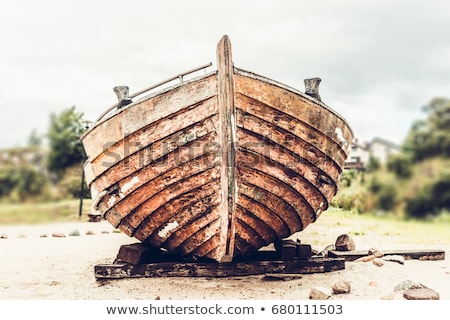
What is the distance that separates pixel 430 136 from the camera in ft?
16.1

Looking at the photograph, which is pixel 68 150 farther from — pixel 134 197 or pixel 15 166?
pixel 134 197

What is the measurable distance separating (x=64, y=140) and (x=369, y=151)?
19.2 ft

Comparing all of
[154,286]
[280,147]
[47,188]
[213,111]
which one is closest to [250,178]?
[280,147]

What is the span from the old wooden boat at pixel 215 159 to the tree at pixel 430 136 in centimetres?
131

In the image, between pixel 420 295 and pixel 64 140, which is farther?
pixel 64 140

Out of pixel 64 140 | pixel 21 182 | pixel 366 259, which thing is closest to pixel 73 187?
pixel 64 140

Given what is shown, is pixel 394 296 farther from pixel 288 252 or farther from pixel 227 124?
pixel 227 124

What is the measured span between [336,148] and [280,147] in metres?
0.72

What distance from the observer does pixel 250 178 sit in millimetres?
3438

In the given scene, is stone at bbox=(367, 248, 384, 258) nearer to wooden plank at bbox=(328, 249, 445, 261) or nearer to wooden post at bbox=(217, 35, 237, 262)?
wooden plank at bbox=(328, 249, 445, 261)

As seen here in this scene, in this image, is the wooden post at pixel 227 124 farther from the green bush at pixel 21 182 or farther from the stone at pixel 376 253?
the green bush at pixel 21 182

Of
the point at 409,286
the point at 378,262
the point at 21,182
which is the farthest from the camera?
the point at 21,182

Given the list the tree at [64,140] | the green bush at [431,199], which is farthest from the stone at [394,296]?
the tree at [64,140]

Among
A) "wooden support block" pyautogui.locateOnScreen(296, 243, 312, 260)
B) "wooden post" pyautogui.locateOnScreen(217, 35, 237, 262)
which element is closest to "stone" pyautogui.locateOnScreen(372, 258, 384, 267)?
"wooden support block" pyautogui.locateOnScreen(296, 243, 312, 260)
